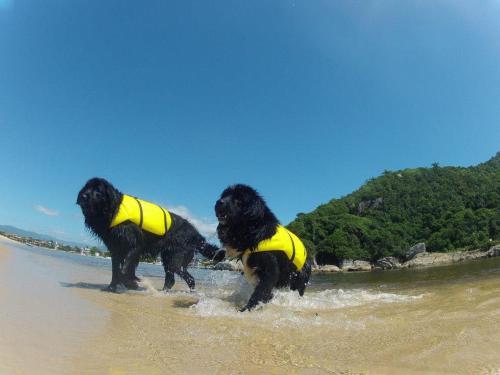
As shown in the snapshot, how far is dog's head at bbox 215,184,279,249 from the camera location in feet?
16.8

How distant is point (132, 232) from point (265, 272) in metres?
2.78

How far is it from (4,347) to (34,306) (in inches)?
61.6

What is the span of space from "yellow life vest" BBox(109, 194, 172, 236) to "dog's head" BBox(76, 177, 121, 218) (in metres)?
0.17

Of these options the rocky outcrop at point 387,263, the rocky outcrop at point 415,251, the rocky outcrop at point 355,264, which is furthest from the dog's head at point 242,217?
the rocky outcrop at point 415,251

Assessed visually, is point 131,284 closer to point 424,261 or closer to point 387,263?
point 424,261

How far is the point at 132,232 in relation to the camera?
6613mm

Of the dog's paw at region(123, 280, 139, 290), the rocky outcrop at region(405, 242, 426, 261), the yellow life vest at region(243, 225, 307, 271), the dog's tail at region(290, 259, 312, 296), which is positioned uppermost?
the rocky outcrop at region(405, 242, 426, 261)

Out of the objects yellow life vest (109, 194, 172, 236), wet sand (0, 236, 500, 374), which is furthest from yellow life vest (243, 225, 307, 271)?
yellow life vest (109, 194, 172, 236)

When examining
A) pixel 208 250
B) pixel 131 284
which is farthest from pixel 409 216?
pixel 131 284

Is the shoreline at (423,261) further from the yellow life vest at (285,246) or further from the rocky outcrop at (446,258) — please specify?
the yellow life vest at (285,246)

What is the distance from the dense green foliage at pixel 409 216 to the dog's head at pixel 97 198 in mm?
68403

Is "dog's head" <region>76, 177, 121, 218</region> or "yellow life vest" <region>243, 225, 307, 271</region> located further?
"dog's head" <region>76, 177, 121, 218</region>

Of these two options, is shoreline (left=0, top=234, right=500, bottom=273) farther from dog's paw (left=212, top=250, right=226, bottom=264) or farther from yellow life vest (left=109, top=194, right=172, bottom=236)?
dog's paw (left=212, top=250, right=226, bottom=264)

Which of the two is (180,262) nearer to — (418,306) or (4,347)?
(418,306)
